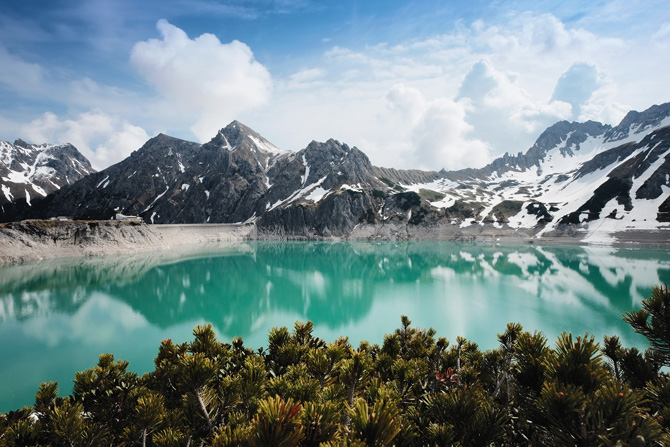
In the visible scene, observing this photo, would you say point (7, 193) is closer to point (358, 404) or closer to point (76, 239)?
point (76, 239)

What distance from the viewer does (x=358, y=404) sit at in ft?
8.24

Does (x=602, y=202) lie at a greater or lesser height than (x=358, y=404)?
greater

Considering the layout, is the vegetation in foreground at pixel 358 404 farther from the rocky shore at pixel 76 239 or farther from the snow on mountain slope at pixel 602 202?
the snow on mountain slope at pixel 602 202

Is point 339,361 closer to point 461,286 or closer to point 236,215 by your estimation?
point 461,286

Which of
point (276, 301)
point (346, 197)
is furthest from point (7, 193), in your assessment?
point (276, 301)

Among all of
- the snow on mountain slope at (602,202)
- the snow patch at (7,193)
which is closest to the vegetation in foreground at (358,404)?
the snow on mountain slope at (602,202)

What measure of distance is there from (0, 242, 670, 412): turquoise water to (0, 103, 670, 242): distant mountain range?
46458mm

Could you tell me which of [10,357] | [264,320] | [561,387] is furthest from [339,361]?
[10,357]

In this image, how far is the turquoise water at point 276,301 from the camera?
24.5 meters

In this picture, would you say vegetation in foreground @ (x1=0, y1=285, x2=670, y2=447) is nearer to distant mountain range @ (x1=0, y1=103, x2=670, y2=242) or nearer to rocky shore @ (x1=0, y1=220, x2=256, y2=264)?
rocky shore @ (x1=0, y1=220, x2=256, y2=264)

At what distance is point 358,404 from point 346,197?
467 feet

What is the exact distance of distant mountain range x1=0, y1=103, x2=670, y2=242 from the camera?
354 feet

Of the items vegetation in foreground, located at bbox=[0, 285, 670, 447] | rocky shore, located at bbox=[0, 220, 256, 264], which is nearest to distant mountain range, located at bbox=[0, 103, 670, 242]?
rocky shore, located at bbox=[0, 220, 256, 264]

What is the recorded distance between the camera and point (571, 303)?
35.8m
